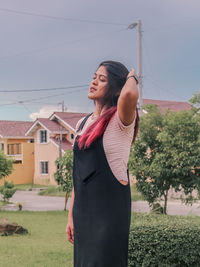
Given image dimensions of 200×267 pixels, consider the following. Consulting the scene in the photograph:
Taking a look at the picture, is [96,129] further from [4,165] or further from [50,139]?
[50,139]

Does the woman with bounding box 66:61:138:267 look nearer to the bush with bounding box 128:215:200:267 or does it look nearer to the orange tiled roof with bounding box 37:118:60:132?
the bush with bounding box 128:215:200:267

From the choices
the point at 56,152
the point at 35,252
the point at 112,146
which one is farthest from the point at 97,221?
the point at 56,152

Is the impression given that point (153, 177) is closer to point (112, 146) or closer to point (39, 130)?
point (112, 146)

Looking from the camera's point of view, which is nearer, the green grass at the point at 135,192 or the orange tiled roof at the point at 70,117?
the green grass at the point at 135,192

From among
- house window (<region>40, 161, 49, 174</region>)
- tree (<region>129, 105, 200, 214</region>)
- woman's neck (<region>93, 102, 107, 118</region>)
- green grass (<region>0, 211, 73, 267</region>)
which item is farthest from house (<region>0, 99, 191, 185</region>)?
woman's neck (<region>93, 102, 107, 118</region>)

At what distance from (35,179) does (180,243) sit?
98.2 feet

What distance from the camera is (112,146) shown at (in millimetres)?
2396

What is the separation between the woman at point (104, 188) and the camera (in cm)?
235

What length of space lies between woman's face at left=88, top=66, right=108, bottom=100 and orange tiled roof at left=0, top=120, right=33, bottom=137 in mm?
33970

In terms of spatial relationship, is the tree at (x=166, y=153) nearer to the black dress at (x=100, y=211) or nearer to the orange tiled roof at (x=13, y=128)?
the black dress at (x=100, y=211)

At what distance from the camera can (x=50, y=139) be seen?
3219 cm

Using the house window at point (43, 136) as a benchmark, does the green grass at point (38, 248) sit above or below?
below

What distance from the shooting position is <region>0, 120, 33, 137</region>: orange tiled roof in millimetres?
35906

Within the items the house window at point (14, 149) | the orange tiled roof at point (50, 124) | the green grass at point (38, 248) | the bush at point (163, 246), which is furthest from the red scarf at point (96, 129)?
the house window at point (14, 149)
